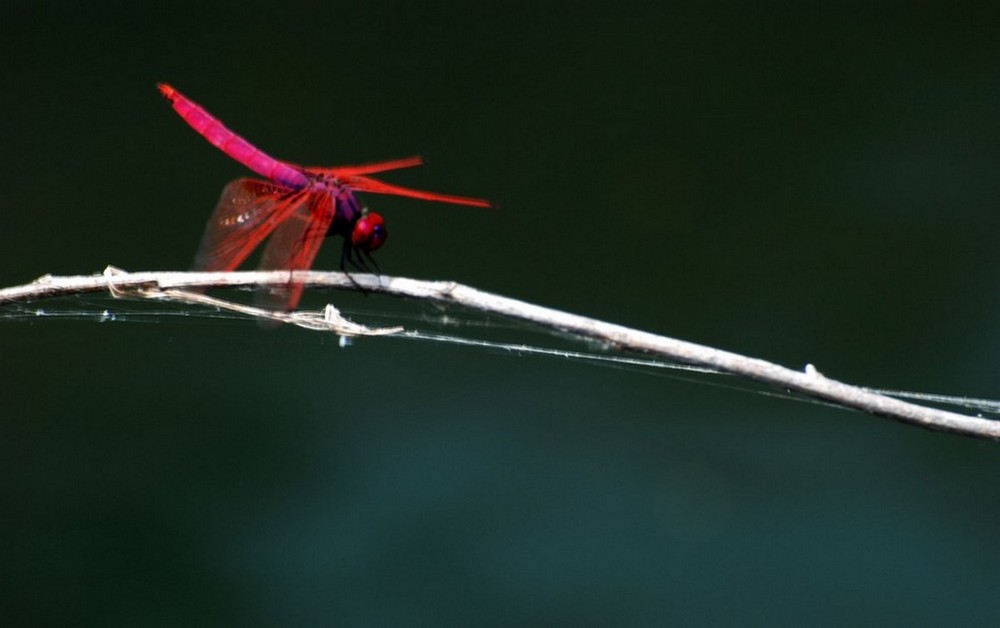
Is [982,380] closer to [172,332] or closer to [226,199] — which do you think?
[226,199]

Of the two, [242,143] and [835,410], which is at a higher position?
[242,143]

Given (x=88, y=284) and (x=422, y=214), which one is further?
(x=422, y=214)

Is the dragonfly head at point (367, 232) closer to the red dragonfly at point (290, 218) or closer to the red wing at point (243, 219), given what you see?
the red dragonfly at point (290, 218)

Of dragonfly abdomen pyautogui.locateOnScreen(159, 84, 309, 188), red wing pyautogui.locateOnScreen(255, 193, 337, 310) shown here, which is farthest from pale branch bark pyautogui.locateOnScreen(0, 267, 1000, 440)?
dragonfly abdomen pyautogui.locateOnScreen(159, 84, 309, 188)

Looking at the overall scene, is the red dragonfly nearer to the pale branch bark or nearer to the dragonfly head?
the dragonfly head

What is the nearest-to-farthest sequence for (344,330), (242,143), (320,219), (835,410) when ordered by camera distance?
1. (344,330)
2. (320,219)
3. (242,143)
4. (835,410)

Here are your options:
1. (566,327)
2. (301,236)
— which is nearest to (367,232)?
(301,236)

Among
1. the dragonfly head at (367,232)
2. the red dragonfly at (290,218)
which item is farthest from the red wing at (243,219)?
the dragonfly head at (367,232)

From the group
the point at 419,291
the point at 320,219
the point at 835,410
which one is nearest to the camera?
the point at 419,291

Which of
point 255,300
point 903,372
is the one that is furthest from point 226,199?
point 903,372
